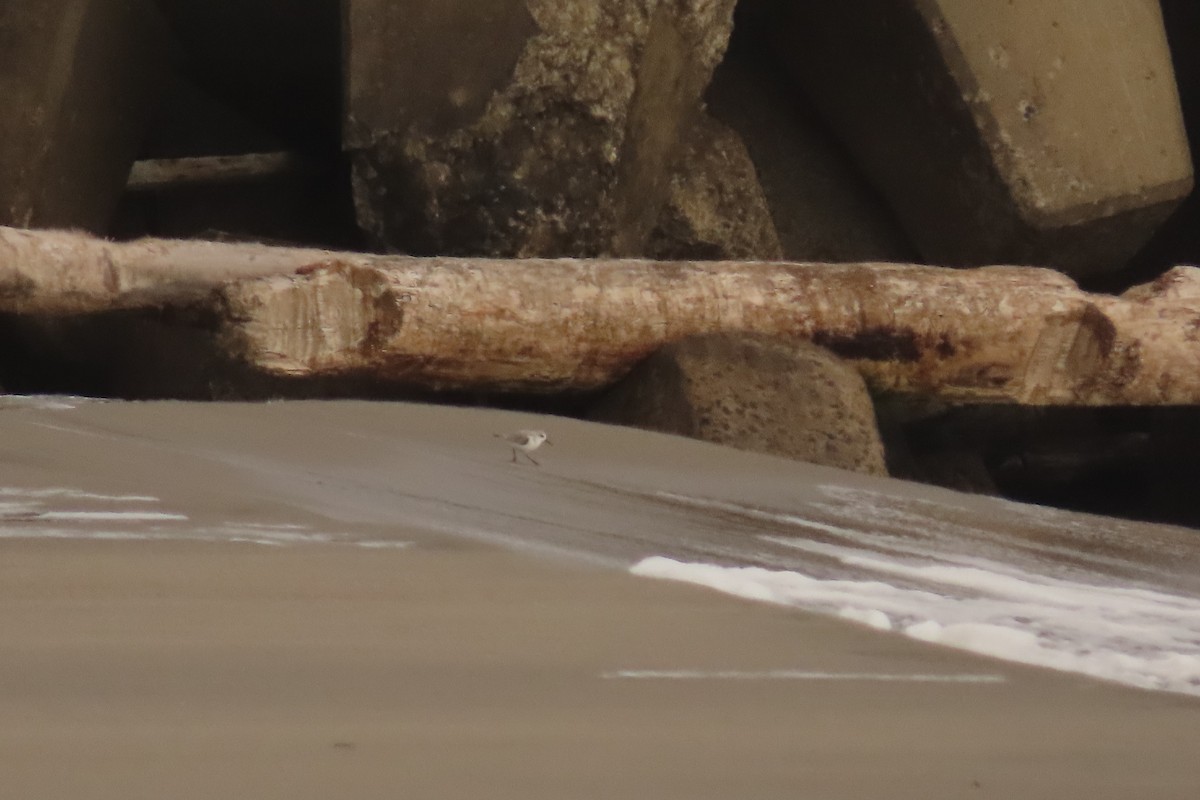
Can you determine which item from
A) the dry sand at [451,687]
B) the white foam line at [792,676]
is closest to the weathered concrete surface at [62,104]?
the dry sand at [451,687]

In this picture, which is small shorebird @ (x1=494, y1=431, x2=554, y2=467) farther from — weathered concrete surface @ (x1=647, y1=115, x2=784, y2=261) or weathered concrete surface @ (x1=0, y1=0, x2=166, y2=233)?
weathered concrete surface @ (x1=647, y1=115, x2=784, y2=261)

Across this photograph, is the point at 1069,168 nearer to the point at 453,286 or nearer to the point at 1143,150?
the point at 1143,150

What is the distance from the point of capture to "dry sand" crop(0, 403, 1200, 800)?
583 millimetres

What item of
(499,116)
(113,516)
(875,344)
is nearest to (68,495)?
(113,516)

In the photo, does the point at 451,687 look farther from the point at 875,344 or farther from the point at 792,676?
the point at 875,344

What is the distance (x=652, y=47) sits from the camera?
2582mm

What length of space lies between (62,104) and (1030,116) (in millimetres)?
2239

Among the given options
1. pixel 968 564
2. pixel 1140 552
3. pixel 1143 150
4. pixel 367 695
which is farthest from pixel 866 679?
pixel 1143 150

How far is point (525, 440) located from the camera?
1.59m

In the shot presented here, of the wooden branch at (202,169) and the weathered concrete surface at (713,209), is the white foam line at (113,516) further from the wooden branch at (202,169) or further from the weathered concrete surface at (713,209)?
the wooden branch at (202,169)

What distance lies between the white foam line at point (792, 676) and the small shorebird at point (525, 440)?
78cm

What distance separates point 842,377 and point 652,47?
89 cm

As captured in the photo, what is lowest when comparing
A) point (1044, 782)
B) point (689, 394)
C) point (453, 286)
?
point (1044, 782)

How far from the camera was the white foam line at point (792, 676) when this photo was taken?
741 millimetres
